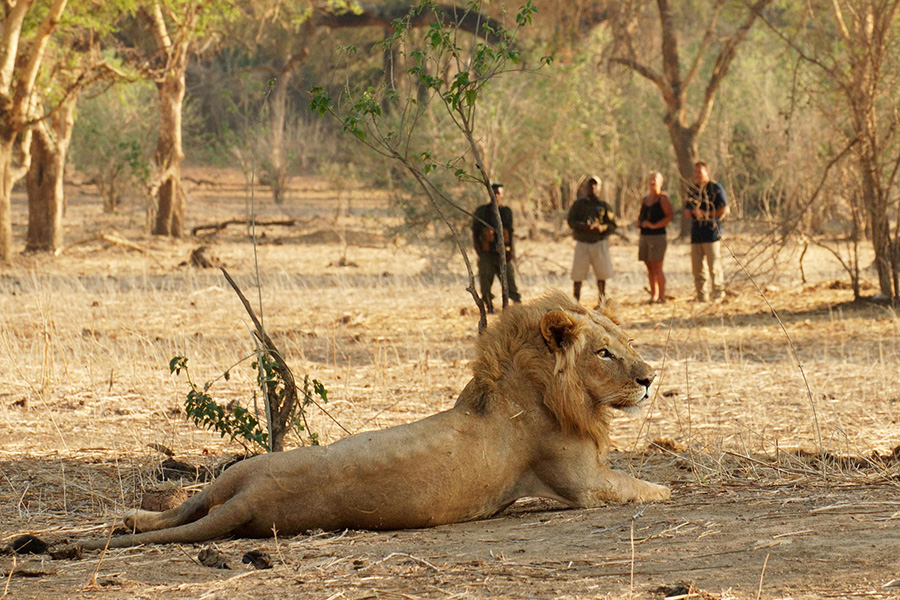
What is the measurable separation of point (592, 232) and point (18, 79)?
9590 millimetres

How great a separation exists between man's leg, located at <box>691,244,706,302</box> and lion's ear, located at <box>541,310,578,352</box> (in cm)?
1056

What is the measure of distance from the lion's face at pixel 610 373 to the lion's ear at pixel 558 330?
74 millimetres

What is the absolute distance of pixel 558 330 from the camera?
4586 mm

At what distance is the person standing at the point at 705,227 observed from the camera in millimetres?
14023

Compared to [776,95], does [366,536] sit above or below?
below

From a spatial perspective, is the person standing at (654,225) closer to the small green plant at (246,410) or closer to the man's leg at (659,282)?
the man's leg at (659,282)

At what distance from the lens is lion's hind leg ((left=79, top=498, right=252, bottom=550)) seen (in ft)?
13.7

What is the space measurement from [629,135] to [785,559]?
28.0m

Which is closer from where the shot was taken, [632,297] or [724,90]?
[632,297]

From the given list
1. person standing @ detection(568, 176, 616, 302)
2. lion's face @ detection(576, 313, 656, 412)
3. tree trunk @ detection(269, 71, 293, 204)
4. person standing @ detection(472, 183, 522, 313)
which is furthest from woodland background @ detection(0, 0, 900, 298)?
lion's face @ detection(576, 313, 656, 412)

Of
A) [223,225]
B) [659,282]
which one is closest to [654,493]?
[659,282]

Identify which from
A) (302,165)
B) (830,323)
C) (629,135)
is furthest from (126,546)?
(302,165)

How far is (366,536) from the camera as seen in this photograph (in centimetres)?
422

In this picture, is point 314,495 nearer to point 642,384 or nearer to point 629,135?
point 642,384
